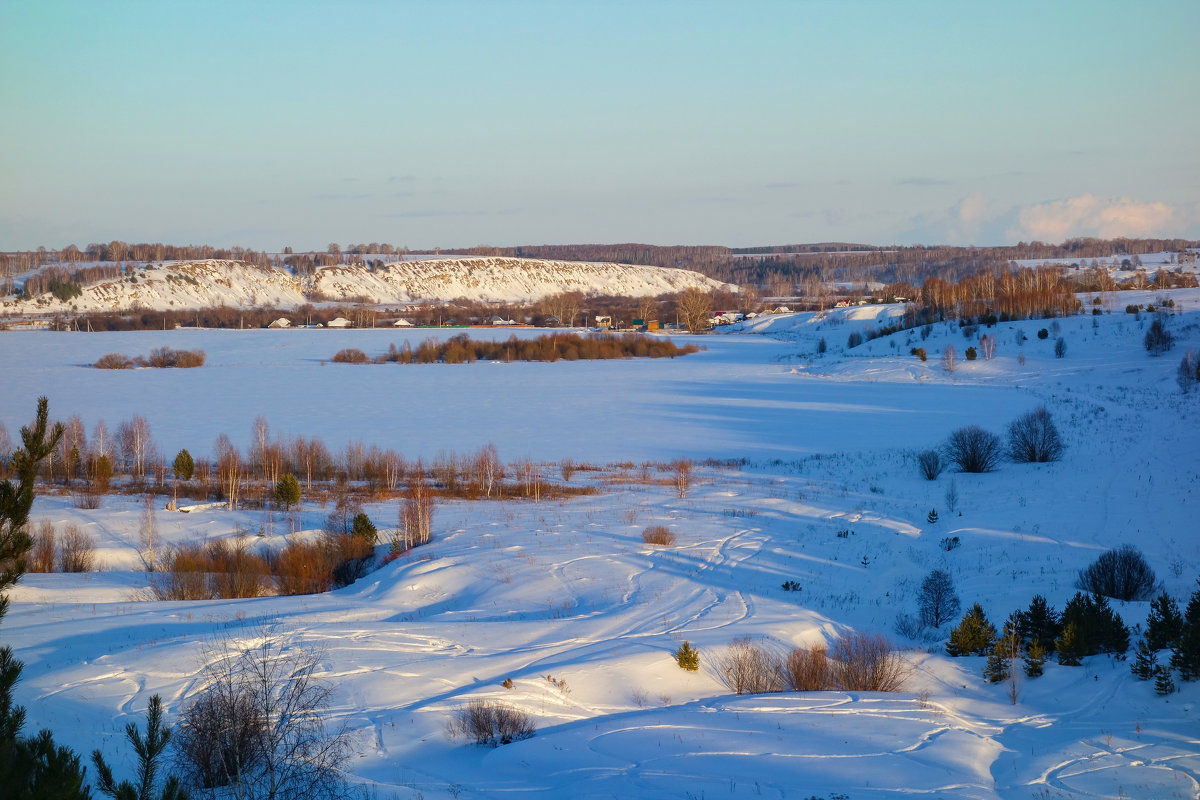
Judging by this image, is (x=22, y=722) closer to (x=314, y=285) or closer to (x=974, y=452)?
(x=974, y=452)

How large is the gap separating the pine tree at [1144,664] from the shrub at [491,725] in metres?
7.48

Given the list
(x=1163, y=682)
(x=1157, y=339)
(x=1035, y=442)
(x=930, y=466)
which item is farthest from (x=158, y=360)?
(x=1163, y=682)

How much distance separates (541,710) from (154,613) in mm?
7889

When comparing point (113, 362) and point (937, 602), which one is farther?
point (113, 362)

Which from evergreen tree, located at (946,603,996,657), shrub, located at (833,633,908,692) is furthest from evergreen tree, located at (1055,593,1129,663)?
shrub, located at (833,633,908,692)

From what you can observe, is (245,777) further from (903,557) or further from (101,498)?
(101,498)

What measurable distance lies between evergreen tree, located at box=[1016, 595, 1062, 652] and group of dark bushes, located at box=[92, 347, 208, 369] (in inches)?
2687

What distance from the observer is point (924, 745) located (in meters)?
8.62

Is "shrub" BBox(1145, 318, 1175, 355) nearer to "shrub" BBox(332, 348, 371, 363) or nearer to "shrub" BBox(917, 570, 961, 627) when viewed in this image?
"shrub" BBox(917, 570, 961, 627)

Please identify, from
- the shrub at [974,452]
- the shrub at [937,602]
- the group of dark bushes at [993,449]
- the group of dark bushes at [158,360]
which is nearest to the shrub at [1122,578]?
the shrub at [937,602]

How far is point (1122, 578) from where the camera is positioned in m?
14.7

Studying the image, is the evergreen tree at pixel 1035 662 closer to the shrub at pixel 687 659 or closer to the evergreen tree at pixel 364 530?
the shrub at pixel 687 659

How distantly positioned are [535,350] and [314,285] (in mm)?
90216

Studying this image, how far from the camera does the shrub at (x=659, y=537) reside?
19812 mm
